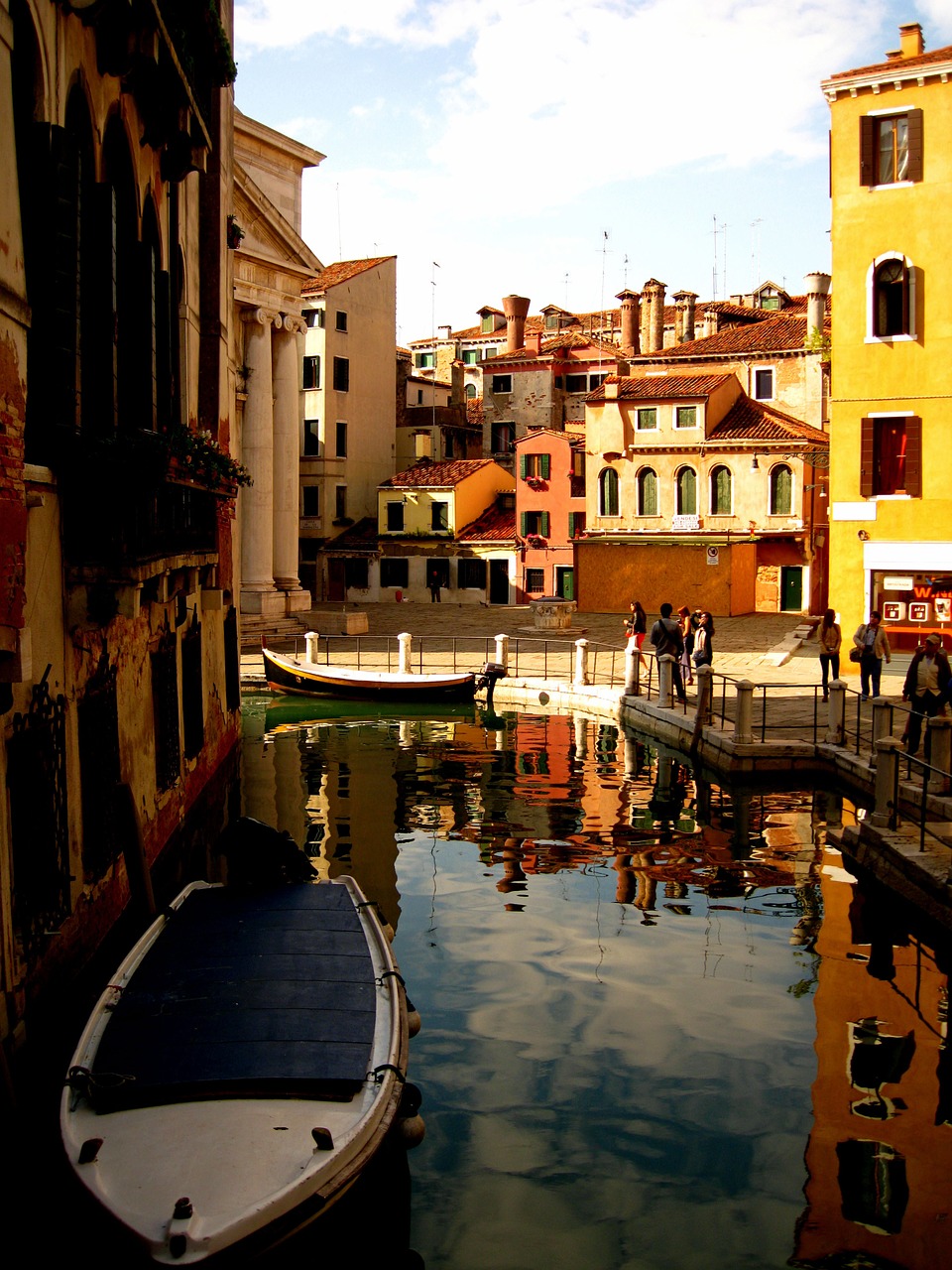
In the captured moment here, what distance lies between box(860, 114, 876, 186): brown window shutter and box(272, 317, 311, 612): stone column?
16051 millimetres

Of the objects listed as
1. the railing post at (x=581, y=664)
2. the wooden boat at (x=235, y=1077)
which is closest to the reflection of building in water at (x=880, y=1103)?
the wooden boat at (x=235, y=1077)

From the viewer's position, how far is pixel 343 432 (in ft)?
159

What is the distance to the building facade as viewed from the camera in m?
7.25

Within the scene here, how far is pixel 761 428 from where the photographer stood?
38.7 m

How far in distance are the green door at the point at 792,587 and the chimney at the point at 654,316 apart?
11.3 m

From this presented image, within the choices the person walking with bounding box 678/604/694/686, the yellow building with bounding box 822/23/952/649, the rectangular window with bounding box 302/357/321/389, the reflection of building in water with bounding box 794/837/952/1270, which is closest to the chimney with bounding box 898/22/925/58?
the yellow building with bounding box 822/23/952/649

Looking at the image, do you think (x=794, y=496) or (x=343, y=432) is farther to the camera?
(x=343, y=432)

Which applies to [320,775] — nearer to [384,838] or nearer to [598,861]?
[384,838]

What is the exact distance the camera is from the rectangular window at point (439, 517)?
45.5 m

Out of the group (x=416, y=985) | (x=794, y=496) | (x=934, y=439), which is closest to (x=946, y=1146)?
(x=416, y=985)

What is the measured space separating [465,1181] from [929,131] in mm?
21549

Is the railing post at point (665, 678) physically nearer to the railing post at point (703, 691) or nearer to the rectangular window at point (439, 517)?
the railing post at point (703, 691)

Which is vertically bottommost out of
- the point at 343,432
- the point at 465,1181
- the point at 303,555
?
the point at 465,1181

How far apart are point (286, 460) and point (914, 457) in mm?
17471
